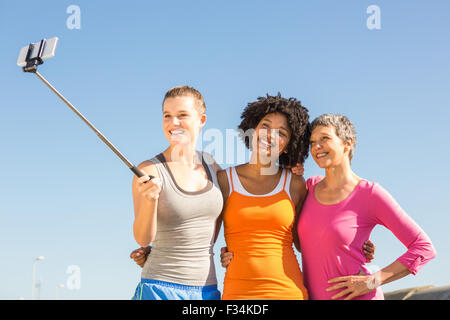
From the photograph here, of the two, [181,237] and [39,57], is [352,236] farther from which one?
[39,57]

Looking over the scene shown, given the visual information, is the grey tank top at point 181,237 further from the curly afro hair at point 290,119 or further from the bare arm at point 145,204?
the curly afro hair at point 290,119

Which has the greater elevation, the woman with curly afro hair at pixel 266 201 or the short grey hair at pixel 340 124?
the short grey hair at pixel 340 124

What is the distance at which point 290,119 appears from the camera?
19.6ft

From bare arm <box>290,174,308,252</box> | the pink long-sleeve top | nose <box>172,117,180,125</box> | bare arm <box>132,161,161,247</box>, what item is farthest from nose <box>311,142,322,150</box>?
bare arm <box>132,161,161,247</box>

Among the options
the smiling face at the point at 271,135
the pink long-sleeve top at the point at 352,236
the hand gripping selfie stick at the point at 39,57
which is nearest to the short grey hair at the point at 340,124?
the smiling face at the point at 271,135

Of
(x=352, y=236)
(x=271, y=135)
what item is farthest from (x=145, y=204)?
(x=352, y=236)

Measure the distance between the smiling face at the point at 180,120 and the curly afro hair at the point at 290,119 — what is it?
918 millimetres

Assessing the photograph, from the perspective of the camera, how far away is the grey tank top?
5113 mm

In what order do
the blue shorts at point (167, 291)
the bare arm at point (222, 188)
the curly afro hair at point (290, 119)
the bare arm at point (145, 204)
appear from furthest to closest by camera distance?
the curly afro hair at point (290, 119), the bare arm at point (222, 188), the blue shorts at point (167, 291), the bare arm at point (145, 204)

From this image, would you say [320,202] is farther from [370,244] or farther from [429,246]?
[429,246]

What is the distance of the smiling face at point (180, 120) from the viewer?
17.9 ft

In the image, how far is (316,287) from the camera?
552 centimetres

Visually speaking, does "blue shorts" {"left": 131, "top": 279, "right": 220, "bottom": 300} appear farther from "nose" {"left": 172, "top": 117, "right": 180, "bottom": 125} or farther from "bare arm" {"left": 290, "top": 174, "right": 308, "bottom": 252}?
"nose" {"left": 172, "top": 117, "right": 180, "bottom": 125}
